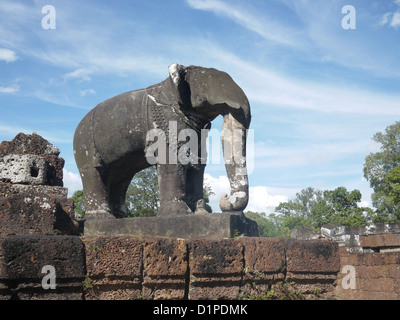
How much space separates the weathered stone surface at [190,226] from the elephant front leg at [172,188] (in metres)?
0.28

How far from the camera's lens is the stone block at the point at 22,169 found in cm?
545

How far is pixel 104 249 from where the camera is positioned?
4352mm

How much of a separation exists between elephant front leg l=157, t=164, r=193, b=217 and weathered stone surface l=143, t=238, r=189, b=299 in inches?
42.2

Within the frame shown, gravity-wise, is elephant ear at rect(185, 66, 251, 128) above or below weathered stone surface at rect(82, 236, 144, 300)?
above

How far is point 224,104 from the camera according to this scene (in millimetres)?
5727

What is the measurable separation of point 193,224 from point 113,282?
120 cm

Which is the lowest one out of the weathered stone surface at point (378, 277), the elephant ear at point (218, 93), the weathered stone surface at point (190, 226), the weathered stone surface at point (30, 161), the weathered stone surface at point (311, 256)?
the weathered stone surface at point (378, 277)

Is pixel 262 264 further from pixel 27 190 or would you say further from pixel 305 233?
pixel 305 233

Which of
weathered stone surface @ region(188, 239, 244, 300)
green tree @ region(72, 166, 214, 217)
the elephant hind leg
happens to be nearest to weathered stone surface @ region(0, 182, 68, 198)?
the elephant hind leg

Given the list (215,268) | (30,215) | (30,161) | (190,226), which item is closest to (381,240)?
(190,226)

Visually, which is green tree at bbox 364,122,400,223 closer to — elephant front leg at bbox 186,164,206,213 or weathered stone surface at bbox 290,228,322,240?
weathered stone surface at bbox 290,228,322,240

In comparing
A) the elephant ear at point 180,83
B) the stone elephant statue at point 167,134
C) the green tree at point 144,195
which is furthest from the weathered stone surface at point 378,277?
the green tree at point 144,195

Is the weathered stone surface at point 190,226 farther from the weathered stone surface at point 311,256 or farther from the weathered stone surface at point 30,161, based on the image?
the weathered stone surface at point 30,161

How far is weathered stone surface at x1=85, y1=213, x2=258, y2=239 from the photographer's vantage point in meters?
5.04
